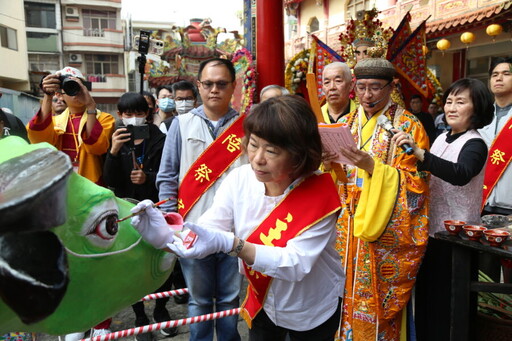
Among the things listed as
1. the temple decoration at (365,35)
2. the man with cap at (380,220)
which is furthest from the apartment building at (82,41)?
the man with cap at (380,220)

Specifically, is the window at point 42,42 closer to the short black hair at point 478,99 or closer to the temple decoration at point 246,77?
the temple decoration at point 246,77

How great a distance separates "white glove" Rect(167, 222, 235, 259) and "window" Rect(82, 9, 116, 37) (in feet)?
109

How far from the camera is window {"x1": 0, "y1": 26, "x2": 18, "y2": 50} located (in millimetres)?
20281

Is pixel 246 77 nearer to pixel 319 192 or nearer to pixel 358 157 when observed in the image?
pixel 358 157

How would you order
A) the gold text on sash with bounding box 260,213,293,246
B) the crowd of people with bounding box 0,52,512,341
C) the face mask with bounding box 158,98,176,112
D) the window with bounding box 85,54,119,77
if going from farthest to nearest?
the window with bounding box 85,54,119,77, the face mask with bounding box 158,98,176,112, the crowd of people with bounding box 0,52,512,341, the gold text on sash with bounding box 260,213,293,246

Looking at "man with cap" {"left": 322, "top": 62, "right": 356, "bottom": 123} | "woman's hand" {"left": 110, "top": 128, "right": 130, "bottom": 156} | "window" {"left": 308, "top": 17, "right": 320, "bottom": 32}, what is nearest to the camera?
"woman's hand" {"left": 110, "top": 128, "right": 130, "bottom": 156}

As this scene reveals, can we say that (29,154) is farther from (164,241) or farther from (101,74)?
(101,74)

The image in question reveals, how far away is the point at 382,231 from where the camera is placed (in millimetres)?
2355

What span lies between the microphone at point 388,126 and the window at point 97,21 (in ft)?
106

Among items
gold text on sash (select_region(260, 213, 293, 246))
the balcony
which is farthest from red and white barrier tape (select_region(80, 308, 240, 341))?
the balcony

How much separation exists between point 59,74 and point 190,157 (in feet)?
3.21

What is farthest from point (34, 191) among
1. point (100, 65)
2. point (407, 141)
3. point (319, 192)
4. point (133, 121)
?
point (100, 65)

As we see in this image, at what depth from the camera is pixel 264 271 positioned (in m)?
1.45

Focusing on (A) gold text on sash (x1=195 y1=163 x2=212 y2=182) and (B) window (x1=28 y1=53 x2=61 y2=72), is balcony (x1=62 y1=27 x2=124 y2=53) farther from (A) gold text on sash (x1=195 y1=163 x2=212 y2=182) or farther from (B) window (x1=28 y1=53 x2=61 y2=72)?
(A) gold text on sash (x1=195 y1=163 x2=212 y2=182)
